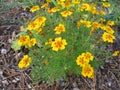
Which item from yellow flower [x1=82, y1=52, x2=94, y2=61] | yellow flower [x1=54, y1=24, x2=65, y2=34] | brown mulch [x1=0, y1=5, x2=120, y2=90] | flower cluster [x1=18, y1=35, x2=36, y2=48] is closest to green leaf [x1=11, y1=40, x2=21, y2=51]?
brown mulch [x1=0, y1=5, x2=120, y2=90]

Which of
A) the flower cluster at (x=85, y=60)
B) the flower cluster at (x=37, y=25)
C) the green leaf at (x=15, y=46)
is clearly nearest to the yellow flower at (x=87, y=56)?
the flower cluster at (x=85, y=60)

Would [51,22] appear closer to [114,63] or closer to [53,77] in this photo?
[53,77]

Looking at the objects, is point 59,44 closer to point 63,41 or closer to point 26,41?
point 63,41

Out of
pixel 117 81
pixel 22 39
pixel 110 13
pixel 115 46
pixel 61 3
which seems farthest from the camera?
pixel 110 13

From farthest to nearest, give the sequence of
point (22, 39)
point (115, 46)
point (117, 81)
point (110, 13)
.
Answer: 1. point (110, 13)
2. point (115, 46)
3. point (117, 81)
4. point (22, 39)

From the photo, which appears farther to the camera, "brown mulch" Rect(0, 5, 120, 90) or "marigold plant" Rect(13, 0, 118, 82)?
"brown mulch" Rect(0, 5, 120, 90)

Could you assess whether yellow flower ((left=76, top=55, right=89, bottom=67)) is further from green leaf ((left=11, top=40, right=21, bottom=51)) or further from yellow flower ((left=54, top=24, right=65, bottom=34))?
green leaf ((left=11, top=40, right=21, bottom=51))

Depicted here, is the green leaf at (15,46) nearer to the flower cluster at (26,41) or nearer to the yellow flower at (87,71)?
the flower cluster at (26,41)

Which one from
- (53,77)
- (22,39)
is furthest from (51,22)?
(53,77)
